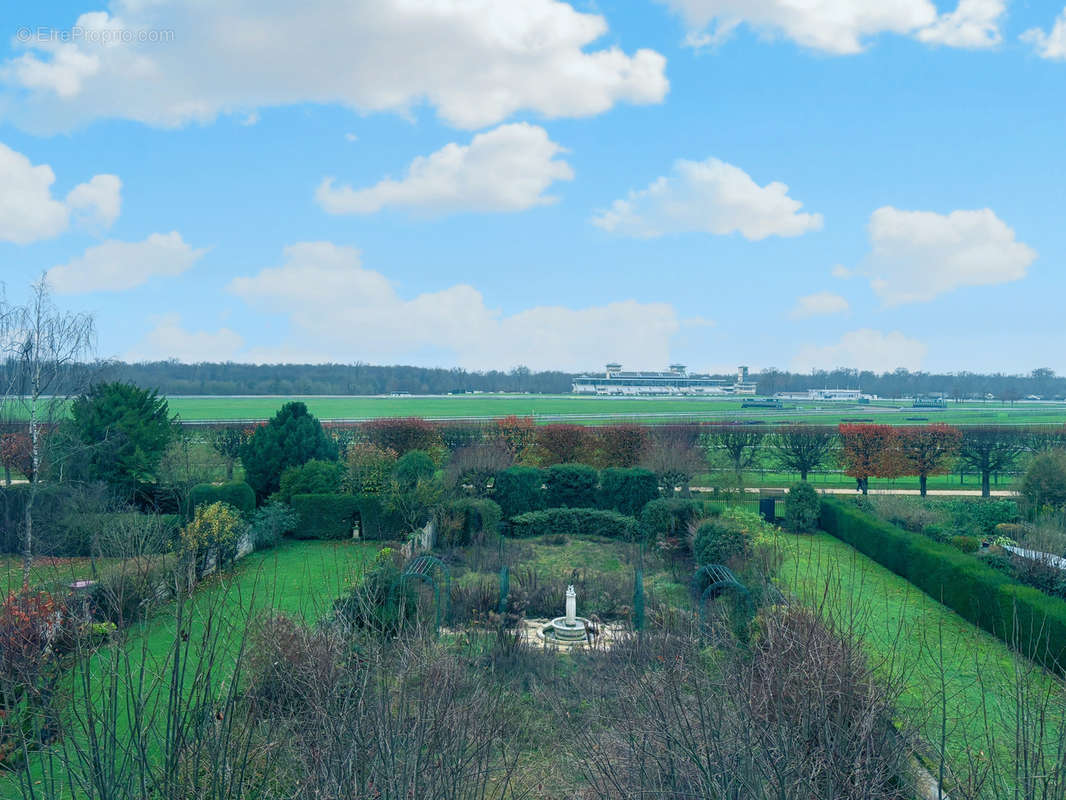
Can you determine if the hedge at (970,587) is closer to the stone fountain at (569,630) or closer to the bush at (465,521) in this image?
the stone fountain at (569,630)

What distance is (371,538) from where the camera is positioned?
1914 cm

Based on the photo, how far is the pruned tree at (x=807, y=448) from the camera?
30.6m

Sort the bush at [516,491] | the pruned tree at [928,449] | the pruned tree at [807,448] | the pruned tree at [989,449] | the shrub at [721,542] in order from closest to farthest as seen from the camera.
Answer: the shrub at [721,542]
the bush at [516,491]
the pruned tree at [928,449]
the pruned tree at [989,449]
the pruned tree at [807,448]

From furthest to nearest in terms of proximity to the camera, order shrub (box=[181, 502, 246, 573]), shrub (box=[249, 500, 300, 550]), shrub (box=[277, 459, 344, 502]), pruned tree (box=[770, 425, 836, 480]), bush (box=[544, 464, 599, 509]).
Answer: pruned tree (box=[770, 425, 836, 480])
bush (box=[544, 464, 599, 509])
shrub (box=[277, 459, 344, 502])
shrub (box=[249, 500, 300, 550])
shrub (box=[181, 502, 246, 573])

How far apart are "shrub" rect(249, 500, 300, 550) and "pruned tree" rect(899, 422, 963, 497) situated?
23648 millimetres

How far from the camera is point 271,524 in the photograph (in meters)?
18.1

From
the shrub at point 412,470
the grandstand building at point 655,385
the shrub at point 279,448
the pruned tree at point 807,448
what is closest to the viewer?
the shrub at point 412,470

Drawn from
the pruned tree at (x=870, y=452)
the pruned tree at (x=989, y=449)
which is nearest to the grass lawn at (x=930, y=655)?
the pruned tree at (x=870, y=452)

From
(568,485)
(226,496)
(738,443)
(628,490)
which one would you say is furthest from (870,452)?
(226,496)

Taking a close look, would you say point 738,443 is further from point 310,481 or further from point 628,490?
point 310,481

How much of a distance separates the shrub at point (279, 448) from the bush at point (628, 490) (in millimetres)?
9532

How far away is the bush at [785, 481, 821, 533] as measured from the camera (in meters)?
19.8

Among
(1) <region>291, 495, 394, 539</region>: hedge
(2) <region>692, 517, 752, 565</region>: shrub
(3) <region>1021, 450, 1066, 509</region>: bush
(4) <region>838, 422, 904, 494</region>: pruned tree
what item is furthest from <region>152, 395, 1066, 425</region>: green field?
(2) <region>692, 517, 752, 565</region>: shrub

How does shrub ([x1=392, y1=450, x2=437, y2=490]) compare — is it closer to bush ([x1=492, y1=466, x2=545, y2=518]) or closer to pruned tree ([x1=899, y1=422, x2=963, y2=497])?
bush ([x1=492, y1=466, x2=545, y2=518])
